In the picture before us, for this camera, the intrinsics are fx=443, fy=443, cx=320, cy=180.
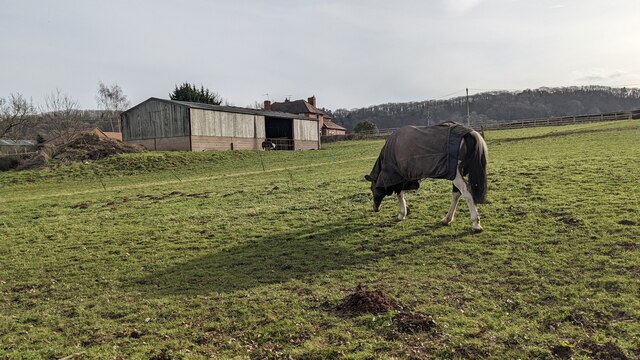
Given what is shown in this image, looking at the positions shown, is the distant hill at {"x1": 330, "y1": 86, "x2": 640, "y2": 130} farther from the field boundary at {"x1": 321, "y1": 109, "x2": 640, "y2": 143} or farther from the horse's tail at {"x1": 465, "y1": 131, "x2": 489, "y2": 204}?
the horse's tail at {"x1": 465, "y1": 131, "x2": 489, "y2": 204}

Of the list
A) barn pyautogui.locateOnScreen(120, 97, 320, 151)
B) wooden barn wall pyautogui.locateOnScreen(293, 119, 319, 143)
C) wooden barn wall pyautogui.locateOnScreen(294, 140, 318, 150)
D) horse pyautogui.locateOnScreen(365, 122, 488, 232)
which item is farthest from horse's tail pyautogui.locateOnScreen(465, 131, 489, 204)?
wooden barn wall pyautogui.locateOnScreen(293, 119, 319, 143)

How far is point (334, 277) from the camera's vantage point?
7078 mm

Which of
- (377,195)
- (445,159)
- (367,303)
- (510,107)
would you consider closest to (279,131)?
(377,195)

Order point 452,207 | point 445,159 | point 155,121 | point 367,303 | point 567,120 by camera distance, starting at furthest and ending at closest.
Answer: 1. point 567,120
2. point 155,121
3. point 452,207
4. point 445,159
5. point 367,303

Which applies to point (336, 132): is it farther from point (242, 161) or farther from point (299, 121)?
point (242, 161)

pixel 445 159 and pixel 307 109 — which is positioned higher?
pixel 307 109

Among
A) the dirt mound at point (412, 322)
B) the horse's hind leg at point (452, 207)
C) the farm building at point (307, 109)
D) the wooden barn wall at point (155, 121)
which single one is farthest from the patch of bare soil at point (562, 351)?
the farm building at point (307, 109)

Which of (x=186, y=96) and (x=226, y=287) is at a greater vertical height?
(x=186, y=96)

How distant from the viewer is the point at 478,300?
5793mm

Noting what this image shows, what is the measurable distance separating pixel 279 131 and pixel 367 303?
47874mm

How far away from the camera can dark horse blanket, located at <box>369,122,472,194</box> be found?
9273 millimetres

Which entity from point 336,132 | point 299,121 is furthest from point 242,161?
point 336,132

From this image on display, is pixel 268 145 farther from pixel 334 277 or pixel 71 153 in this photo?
pixel 334 277

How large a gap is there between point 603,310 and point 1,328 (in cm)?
743
